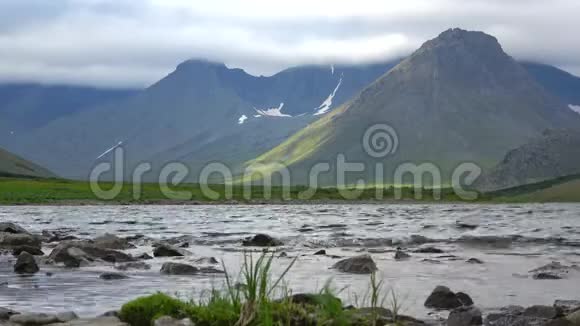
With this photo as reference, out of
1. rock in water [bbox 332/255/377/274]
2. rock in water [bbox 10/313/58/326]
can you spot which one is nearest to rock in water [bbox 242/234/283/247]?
rock in water [bbox 332/255/377/274]

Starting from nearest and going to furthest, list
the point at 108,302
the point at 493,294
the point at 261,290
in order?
the point at 261,290 < the point at 108,302 < the point at 493,294

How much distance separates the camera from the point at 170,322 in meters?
11.5

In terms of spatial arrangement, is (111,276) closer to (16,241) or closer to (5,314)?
(5,314)

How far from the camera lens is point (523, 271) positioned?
1127 inches

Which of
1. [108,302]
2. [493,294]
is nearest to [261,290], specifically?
[108,302]

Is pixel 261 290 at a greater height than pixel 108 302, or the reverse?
pixel 261 290

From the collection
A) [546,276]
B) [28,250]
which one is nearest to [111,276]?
[28,250]

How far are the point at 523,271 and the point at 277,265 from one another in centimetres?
924

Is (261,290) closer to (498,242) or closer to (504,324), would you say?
(504,324)

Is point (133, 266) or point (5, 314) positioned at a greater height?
point (5, 314)

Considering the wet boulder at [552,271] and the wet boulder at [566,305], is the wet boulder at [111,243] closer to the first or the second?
the wet boulder at [552,271]

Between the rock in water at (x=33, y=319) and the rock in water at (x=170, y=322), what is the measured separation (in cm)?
302

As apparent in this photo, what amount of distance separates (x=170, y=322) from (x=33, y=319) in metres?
3.60

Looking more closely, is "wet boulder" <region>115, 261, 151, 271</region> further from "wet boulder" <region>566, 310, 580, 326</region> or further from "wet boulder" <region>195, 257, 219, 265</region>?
"wet boulder" <region>566, 310, 580, 326</region>
